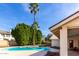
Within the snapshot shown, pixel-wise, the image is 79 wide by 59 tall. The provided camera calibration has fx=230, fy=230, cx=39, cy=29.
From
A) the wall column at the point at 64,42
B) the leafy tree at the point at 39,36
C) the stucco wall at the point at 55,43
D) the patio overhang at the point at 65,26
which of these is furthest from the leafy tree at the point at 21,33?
the wall column at the point at 64,42

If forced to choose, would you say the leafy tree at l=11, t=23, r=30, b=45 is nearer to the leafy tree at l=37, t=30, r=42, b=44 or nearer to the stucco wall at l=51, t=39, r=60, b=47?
the leafy tree at l=37, t=30, r=42, b=44

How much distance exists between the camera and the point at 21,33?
36.3 feet

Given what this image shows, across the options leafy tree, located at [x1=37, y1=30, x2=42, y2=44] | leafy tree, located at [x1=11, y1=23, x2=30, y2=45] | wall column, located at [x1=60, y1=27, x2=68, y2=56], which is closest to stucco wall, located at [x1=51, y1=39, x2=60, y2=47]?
leafy tree, located at [x1=37, y1=30, x2=42, y2=44]

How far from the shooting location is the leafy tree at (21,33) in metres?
10.4

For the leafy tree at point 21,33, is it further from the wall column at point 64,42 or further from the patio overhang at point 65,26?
the wall column at point 64,42

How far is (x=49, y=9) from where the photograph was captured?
10.0 m

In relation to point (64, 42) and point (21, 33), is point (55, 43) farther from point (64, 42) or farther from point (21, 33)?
point (21, 33)

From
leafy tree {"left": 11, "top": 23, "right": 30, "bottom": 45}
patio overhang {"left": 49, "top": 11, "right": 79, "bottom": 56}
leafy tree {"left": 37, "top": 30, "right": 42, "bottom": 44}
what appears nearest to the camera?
patio overhang {"left": 49, "top": 11, "right": 79, "bottom": 56}

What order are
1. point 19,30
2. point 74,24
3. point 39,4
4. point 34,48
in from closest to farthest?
point 74,24 → point 39,4 → point 19,30 → point 34,48

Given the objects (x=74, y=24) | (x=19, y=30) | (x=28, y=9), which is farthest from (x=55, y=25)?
(x=19, y=30)

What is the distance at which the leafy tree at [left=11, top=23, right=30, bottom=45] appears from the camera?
10445 mm

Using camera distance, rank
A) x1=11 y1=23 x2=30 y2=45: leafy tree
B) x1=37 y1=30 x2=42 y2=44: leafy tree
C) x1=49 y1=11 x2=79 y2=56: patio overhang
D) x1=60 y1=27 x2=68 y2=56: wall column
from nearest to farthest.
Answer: x1=49 y1=11 x2=79 y2=56: patio overhang < x1=60 y1=27 x2=68 y2=56: wall column < x1=37 y1=30 x2=42 y2=44: leafy tree < x1=11 y1=23 x2=30 y2=45: leafy tree

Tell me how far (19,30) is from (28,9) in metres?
1.38

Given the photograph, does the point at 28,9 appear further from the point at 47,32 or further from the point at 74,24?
the point at 74,24
